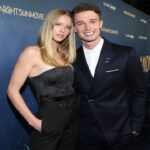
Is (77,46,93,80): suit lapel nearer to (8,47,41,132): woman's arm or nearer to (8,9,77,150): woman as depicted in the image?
(8,9,77,150): woman

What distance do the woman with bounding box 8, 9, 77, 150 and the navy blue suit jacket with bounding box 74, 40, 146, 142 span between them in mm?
107

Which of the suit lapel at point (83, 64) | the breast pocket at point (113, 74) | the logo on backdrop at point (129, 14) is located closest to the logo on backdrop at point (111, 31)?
the logo on backdrop at point (129, 14)

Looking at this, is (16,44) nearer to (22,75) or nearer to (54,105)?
(22,75)

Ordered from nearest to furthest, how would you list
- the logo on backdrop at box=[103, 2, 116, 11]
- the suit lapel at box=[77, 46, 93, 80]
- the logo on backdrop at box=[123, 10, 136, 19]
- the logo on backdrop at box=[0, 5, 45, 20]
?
the suit lapel at box=[77, 46, 93, 80], the logo on backdrop at box=[0, 5, 45, 20], the logo on backdrop at box=[103, 2, 116, 11], the logo on backdrop at box=[123, 10, 136, 19]

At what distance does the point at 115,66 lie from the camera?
83.1 inches

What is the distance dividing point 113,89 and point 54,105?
417 millimetres

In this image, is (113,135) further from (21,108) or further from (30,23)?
(30,23)

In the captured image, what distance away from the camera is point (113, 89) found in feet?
6.97

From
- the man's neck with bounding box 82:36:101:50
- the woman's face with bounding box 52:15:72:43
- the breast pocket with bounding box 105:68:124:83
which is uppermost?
the woman's face with bounding box 52:15:72:43

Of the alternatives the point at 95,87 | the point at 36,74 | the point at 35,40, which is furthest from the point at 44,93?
the point at 35,40

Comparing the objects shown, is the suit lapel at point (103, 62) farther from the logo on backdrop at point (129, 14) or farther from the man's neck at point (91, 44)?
the logo on backdrop at point (129, 14)

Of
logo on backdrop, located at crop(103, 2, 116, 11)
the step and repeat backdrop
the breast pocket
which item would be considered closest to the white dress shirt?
the breast pocket

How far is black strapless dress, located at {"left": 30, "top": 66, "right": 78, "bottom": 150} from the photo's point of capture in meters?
2.09

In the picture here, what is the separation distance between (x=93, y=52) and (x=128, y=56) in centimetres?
24
